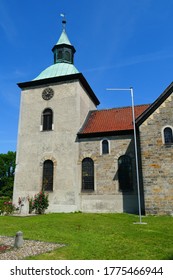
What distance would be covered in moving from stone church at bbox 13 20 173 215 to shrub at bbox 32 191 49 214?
459 mm

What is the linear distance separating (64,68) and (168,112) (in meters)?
12.0

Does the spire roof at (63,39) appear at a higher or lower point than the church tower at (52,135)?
higher

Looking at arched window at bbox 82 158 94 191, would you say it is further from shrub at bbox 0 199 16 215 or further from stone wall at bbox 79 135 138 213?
shrub at bbox 0 199 16 215

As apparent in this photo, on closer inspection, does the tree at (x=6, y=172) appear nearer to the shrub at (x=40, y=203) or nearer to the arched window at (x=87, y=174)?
the shrub at (x=40, y=203)

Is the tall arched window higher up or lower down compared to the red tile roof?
higher up

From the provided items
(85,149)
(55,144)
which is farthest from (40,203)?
(85,149)

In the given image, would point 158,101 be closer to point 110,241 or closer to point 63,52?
point 110,241

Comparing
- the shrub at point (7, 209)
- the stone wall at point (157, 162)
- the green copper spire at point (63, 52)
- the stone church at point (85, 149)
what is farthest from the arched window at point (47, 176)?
the green copper spire at point (63, 52)

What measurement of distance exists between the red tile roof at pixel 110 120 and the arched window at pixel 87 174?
8.32ft

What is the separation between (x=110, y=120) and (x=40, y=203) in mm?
9684

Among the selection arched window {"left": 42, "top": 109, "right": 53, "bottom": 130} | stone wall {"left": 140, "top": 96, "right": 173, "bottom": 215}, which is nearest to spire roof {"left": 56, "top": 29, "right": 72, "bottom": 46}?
arched window {"left": 42, "top": 109, "right": 53, "bottom": 130}

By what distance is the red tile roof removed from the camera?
1943cm

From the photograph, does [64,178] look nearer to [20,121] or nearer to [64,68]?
[20,121]

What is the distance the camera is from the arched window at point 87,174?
61.1 ft
